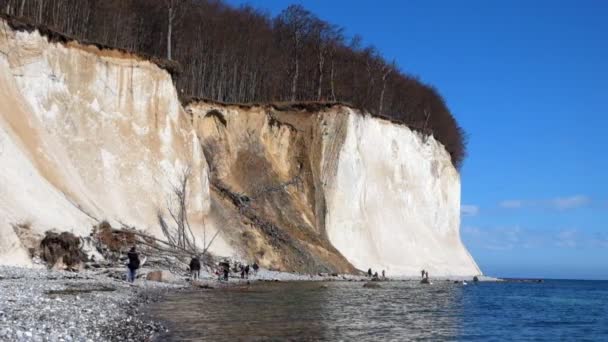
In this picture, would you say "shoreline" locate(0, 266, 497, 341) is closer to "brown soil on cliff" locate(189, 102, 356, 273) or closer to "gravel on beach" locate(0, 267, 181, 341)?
"gravel on beach" locate(0, 267, 181, 341)

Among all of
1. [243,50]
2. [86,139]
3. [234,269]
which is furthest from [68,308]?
[243,50]

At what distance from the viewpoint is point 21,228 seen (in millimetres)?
22281

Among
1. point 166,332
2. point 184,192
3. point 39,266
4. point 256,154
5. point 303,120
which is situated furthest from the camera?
point 303,120

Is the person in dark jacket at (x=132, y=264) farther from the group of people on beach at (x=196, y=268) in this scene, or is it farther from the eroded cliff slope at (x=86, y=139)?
the eroded cliff slope at (x=86, y=139)

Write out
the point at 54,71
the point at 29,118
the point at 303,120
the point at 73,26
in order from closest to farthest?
the point at 29,118 < the point at 54,71 < the point at 73,26 < the point at 303,120

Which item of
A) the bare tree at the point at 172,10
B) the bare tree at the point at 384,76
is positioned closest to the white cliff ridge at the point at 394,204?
the bare tree at the point at 384,76

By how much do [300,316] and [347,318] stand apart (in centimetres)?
143

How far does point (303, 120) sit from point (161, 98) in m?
12.8

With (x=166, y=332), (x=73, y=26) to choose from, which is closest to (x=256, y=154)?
(x=73, y=26)

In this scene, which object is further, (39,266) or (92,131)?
(92,131)

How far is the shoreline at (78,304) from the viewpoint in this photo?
419 inches

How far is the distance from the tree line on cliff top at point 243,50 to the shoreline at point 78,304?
1485 centimetres

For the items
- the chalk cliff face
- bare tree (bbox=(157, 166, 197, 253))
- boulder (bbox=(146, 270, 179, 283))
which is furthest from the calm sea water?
the chalk cliff face

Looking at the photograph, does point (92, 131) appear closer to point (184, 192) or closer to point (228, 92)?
point (184, 192)
